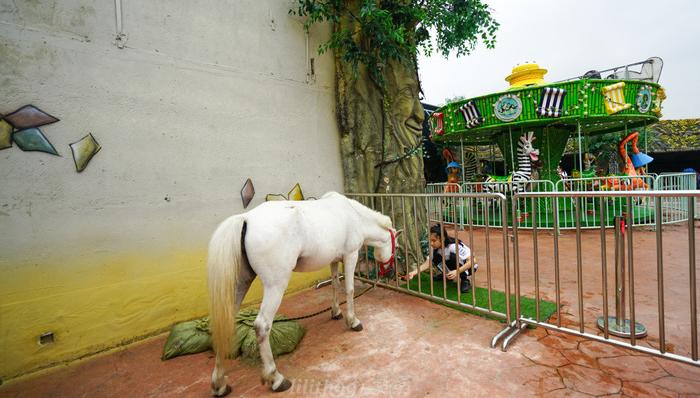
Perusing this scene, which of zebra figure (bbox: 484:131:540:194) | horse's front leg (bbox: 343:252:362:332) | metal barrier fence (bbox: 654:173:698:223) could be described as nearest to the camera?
horse's front leg (bbox: 343:252:362:332)

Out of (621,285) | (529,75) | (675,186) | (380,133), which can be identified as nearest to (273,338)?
(621,285)

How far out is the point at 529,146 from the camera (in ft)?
30.9

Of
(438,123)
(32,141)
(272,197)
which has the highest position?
(438,123)

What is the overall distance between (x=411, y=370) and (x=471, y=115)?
8463 millimetres

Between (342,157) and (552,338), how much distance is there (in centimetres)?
337

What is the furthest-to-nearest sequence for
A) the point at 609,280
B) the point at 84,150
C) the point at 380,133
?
the point at 380,133 < the point at 609,280 < the point at 84,150

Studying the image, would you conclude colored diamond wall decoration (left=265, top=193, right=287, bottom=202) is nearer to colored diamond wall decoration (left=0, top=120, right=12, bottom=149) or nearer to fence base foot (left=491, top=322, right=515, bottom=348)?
colored diamond wall decoration (left=0, top=120, right=12, bottom=149)

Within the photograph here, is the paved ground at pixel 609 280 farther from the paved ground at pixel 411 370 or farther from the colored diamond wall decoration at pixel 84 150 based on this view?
the colored diamond wall decoration at pixel 84 150

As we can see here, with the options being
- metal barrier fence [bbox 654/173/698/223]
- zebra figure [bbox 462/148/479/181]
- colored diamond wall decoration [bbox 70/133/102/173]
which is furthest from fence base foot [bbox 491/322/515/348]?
zebra figure [bbox 462/148/479/181]

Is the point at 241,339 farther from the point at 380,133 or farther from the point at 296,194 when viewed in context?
the point at 380,133

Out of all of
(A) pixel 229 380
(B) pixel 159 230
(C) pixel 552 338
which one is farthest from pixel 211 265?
(C) pixel 552 338

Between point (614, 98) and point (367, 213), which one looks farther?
point (614, 98)

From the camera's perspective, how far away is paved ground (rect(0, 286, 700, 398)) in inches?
80.2

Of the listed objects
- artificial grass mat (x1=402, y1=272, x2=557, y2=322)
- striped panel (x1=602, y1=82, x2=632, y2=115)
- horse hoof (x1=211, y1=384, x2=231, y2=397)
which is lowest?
artificial grass mat (x1=402, y1=272, x2=557, y2=322)
